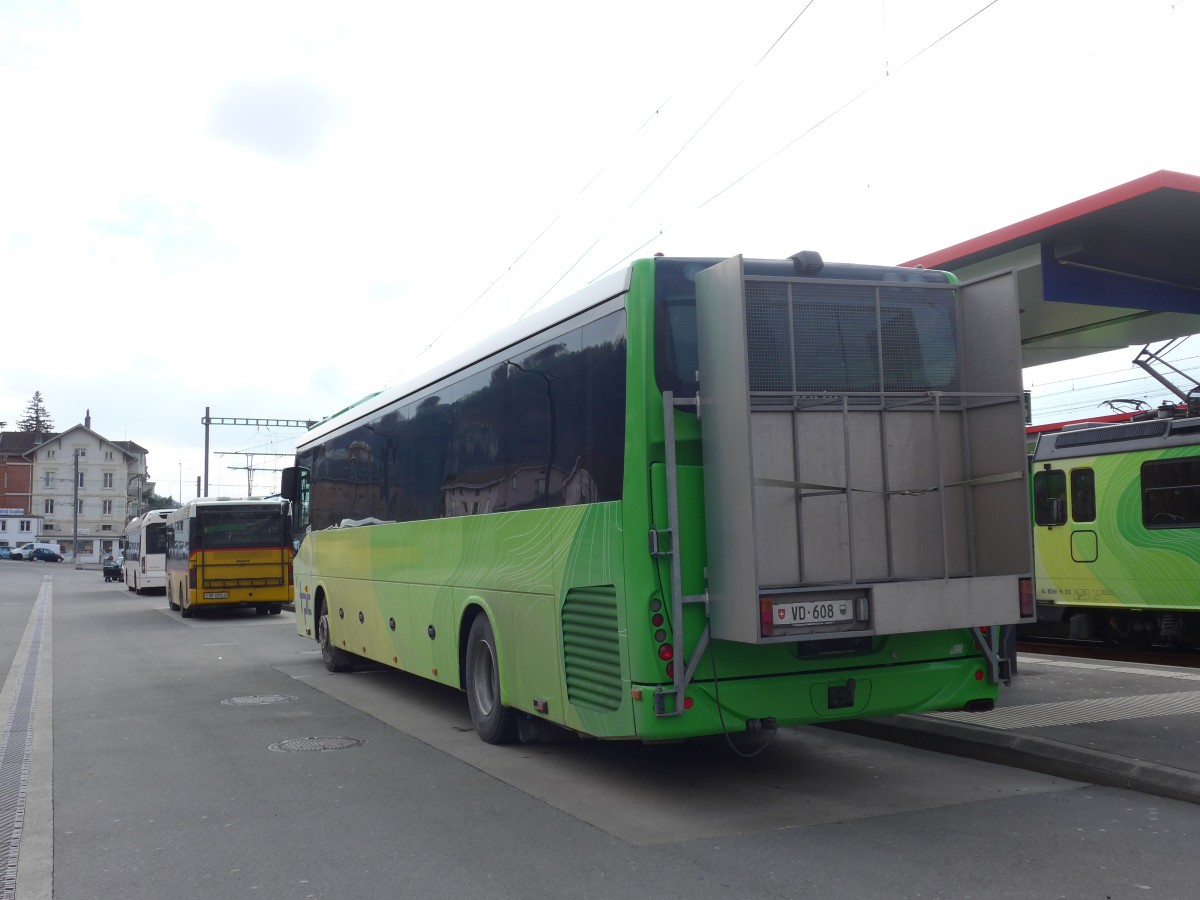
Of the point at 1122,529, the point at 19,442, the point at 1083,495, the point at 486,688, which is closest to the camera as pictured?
the point at 486,688

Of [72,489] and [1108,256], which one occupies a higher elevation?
[72,489]

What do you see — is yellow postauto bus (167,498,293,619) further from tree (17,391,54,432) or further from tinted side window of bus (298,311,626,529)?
tree (17,391,54,432)

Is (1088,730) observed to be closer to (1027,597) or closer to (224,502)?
(1027,597)

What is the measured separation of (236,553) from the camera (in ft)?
92.5

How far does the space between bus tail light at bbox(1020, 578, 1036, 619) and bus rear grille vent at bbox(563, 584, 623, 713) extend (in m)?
2.53

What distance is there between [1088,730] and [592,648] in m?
3.83

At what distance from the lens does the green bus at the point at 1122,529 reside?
46.9ft

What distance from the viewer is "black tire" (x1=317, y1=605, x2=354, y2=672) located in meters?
15.3

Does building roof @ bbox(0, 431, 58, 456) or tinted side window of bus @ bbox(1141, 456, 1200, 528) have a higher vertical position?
building roof @ bbox(0, 431, 58, 456)

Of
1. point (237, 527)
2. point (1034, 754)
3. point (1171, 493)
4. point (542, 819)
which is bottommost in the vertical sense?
point (542, 819)

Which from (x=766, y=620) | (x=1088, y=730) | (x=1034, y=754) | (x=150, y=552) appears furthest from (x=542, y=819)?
(x=150, y=552)

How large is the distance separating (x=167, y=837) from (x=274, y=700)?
239 inches

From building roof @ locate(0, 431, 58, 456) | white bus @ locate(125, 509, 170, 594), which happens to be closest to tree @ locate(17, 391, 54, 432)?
building roof @ locate(0, 431, 58, 456)

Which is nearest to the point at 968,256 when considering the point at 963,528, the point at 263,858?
the point at 963,528
